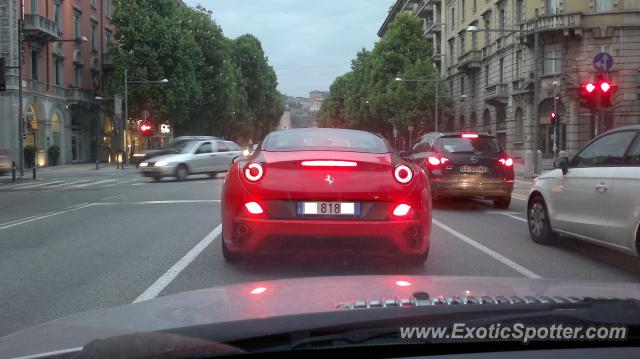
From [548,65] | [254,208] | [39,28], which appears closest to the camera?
[254,208]

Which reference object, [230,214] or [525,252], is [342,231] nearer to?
[230,214]

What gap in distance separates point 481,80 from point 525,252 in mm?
45324

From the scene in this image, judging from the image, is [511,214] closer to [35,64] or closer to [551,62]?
[551,62]

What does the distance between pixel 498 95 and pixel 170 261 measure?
4088cm

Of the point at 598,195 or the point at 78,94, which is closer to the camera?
the point at 598,195

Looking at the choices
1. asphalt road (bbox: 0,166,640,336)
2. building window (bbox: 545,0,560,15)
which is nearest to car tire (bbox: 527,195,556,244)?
asphalt road (bbox: 0,166,640,336)

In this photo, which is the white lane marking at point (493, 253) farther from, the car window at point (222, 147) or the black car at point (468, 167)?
the car window at point (222, 147)

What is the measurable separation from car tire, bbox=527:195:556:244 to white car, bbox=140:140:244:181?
15737 millimetres

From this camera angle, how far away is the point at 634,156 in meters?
6.26

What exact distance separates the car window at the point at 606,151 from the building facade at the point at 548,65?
22.6 metres

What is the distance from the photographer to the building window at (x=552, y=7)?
126ft

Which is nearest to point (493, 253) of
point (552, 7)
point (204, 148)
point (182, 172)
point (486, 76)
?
point (182, 172)

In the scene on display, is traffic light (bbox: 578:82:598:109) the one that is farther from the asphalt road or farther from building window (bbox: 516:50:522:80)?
building window (bbox: 516:50:522:80)

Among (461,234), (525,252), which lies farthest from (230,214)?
(461,234)
